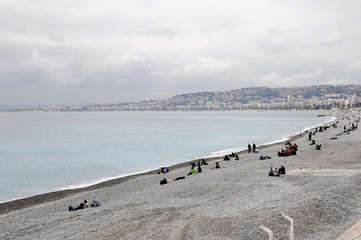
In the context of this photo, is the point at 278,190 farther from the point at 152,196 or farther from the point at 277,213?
the point at 152,196

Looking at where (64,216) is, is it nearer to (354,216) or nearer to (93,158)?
(354,216)

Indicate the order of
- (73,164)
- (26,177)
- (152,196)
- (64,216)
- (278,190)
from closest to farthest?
(64,216) → (278,190) → (152,196) → (26,177) → (73,164)

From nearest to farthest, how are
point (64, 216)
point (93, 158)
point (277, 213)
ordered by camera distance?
point (277, 213)
point (64, 216)
point (93, 158)

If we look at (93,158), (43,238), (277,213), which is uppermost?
(277,213)

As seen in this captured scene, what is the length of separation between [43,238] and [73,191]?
1255cm

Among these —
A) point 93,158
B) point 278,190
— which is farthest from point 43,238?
point 93,158

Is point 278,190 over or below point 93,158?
over

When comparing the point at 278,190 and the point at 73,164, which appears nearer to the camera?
the point at 278,190

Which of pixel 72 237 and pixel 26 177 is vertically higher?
pixel 72 237

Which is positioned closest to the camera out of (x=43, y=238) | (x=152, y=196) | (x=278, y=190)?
(x=43, y=238)

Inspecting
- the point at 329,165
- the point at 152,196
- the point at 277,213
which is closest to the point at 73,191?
the point at 152,196

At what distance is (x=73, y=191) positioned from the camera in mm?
22875

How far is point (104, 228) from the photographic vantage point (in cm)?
1093

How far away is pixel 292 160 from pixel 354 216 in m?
15.2
